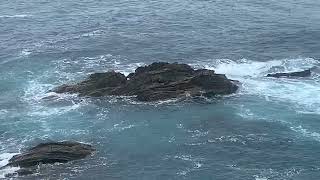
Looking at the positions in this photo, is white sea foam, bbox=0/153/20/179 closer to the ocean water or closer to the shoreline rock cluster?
the ocean water

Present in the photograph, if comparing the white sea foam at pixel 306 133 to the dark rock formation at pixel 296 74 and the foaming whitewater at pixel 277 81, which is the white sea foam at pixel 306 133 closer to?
the foaming whitewater at pixel 277 81

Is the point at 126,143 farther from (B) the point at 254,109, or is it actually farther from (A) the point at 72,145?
(B) the point at 254,109

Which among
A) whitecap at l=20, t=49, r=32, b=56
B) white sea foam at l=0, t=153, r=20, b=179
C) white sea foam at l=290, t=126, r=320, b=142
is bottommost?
white sea foam at l=0, t=153, r=20, b=179

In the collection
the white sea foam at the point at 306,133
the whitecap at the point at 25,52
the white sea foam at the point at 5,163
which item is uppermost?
the whitecap at the point at 25,52

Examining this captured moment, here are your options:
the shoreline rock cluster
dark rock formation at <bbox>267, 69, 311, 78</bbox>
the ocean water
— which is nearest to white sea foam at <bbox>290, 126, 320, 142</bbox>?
the ocean water

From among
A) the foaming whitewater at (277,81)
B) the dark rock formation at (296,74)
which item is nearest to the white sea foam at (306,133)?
the foaming whitewater at (277,81)
